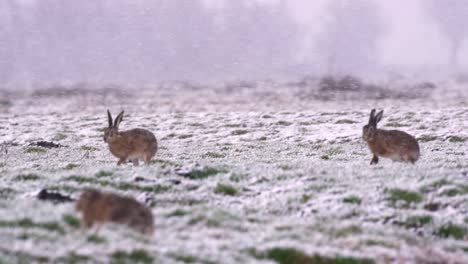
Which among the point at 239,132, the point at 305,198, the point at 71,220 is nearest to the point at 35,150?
the point at 239,132

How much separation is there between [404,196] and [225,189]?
12.0ft

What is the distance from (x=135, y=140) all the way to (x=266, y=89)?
191 ft

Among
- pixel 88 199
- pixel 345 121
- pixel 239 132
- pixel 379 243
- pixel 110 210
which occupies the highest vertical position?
pixel 88 199

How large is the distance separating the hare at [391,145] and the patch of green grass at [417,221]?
6.57m

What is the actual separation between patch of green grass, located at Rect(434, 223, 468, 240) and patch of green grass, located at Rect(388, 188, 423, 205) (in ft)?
4.16

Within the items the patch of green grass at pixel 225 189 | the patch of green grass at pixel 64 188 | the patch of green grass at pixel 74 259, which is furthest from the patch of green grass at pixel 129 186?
the patch of green grass at pixel 74 259

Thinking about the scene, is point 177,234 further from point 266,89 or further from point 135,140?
point 266,89

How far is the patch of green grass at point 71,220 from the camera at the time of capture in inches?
410

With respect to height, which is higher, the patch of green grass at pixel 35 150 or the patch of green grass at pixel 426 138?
the patch of green grass at pixel 426 138

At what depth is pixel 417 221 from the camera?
42.6 feet

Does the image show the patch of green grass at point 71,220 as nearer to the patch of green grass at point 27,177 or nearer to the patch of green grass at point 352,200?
the patch of green grass at point 352,200

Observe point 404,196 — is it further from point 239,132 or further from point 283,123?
point 283,123

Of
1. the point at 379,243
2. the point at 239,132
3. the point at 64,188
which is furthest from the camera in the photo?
the point at 239,132

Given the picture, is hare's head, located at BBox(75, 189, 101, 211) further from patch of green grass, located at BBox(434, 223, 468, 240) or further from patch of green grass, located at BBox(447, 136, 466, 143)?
patch of green grass, located at BBox(447, 136, 466, 143)
